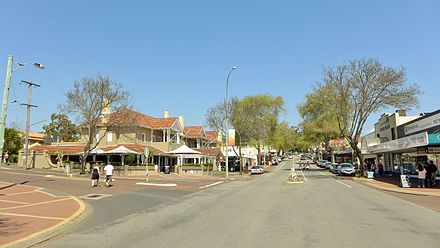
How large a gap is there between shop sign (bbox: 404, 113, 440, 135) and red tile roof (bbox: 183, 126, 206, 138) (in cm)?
3866

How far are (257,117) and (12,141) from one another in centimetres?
4091

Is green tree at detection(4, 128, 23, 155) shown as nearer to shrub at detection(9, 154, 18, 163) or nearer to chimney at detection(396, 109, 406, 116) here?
shrub at detection(9, 154, 18, 163)

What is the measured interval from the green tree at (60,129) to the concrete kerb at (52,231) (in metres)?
67.3

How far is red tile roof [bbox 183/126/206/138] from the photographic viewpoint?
67.4 m

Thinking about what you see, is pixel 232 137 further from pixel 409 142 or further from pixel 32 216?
pixel 32 216

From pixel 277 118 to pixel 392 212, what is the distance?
5725cm

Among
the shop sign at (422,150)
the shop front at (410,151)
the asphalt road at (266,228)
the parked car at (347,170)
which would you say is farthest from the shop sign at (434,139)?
the parked car at (347,170)

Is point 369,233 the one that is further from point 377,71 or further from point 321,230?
point 377,71

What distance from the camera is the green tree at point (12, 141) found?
201 feet

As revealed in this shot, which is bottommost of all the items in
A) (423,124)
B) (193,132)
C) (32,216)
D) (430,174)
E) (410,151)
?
(32,216)

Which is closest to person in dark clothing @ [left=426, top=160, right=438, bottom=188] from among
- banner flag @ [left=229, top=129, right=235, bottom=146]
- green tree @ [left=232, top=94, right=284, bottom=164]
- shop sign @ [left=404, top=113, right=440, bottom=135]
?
shop sign @ [left=404, top=113, right=440, bottom=135]

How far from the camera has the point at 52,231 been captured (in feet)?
33.5

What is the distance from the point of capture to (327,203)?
17047mm

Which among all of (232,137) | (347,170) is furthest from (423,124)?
(232,137)
